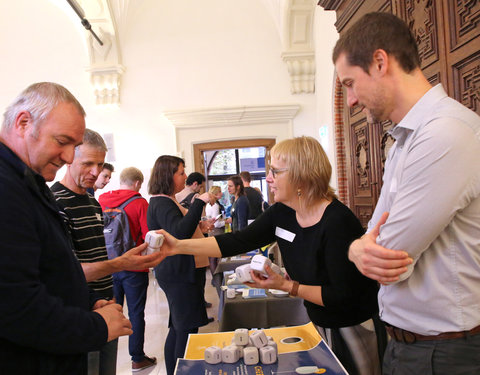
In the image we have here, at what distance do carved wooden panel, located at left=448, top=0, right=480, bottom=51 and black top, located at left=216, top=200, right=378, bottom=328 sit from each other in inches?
41.9

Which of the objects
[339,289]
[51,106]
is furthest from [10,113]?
[339,289]

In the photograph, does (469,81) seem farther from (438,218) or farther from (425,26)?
(438,218)

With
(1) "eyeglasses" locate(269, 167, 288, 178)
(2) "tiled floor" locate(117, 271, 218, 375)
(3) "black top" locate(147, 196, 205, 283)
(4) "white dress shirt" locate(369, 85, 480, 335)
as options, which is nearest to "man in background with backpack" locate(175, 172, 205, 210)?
(2) "tiled floor" locate(117, 271, 218, 375)

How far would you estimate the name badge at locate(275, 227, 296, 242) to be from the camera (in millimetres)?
1813

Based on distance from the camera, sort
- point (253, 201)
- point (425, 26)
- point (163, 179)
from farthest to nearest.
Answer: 1. point (253, 201)
2. point (163, 179)
3. point (425, 26)

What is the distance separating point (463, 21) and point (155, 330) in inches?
173

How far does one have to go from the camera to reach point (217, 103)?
7.91 metres

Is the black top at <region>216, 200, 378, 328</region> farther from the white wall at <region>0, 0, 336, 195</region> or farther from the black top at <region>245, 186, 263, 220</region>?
the white wall at <region>0, 0, 336, 195</region>

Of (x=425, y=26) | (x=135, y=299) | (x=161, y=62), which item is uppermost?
(x=161, y=62)

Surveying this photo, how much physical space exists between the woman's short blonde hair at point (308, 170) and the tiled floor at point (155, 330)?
262cm

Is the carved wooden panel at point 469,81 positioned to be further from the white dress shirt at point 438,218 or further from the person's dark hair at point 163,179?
the person's dark hair at point 163,179

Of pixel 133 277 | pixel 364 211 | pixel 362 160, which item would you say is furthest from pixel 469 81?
pixel 133 277

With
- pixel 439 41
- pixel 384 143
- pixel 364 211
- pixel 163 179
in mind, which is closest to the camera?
pixel 439 41

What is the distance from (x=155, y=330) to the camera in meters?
4.68
